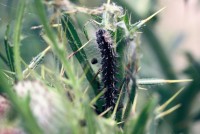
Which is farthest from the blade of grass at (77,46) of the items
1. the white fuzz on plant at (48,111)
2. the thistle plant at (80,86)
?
the white fuzz on plant at (48,111)

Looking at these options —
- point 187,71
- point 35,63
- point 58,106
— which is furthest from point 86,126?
point 187,71

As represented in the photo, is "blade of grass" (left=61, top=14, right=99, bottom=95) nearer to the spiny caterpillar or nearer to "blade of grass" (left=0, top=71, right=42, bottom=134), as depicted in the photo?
the spiny caterpillar

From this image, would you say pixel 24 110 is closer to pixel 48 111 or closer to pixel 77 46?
pixel 48 111

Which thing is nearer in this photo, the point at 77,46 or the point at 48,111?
the point at 48,111

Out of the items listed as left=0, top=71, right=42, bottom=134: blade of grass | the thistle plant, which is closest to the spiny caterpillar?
the thistle plant

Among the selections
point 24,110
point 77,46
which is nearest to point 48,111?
point 24,110

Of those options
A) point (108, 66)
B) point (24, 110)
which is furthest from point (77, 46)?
point (24, 110)

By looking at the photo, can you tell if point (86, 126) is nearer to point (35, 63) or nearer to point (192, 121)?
point (35, 63)
